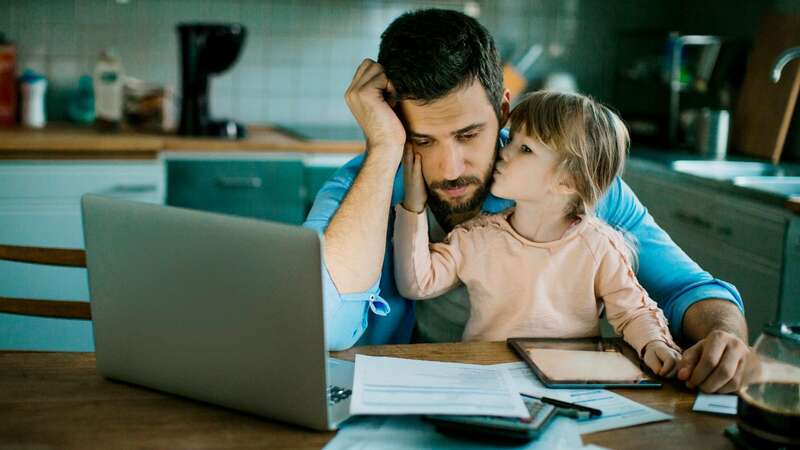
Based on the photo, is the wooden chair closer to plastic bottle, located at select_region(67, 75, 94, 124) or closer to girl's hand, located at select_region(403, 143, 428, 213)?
girl's hand, located at select_region(403, 143, 428, 213)

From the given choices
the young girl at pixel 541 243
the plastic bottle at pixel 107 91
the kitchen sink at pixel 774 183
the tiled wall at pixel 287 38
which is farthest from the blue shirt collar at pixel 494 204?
the tiled wall at pixel 287 38

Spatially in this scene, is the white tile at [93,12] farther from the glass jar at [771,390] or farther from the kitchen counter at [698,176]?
the glass jar at [771,390]

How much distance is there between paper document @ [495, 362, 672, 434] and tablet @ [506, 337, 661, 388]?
1 centimetres

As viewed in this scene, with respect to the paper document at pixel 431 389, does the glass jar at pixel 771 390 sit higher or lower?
higher

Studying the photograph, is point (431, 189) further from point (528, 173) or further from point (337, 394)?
point (337, 394)

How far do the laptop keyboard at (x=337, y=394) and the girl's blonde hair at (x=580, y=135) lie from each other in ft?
2.16

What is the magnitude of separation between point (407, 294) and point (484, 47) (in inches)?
21.0

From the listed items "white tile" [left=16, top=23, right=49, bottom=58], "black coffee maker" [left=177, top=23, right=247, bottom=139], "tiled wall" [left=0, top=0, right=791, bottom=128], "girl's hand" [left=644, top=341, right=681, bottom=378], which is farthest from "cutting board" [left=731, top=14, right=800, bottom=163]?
"white tile" [left=16, top=23, right=49, bottom=58]

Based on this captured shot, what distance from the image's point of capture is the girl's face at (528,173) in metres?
1.64

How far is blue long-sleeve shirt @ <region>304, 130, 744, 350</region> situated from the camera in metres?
1.58

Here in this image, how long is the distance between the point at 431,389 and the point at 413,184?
2.01ft

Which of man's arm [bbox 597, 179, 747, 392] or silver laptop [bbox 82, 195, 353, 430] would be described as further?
man's arm [bbox 597, 179, 747, 392]

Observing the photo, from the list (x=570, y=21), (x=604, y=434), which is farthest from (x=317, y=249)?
(x=570, y=21)

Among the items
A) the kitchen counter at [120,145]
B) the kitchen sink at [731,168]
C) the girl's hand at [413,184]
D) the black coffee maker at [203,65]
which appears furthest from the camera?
the black coffee maker at [203,65]
